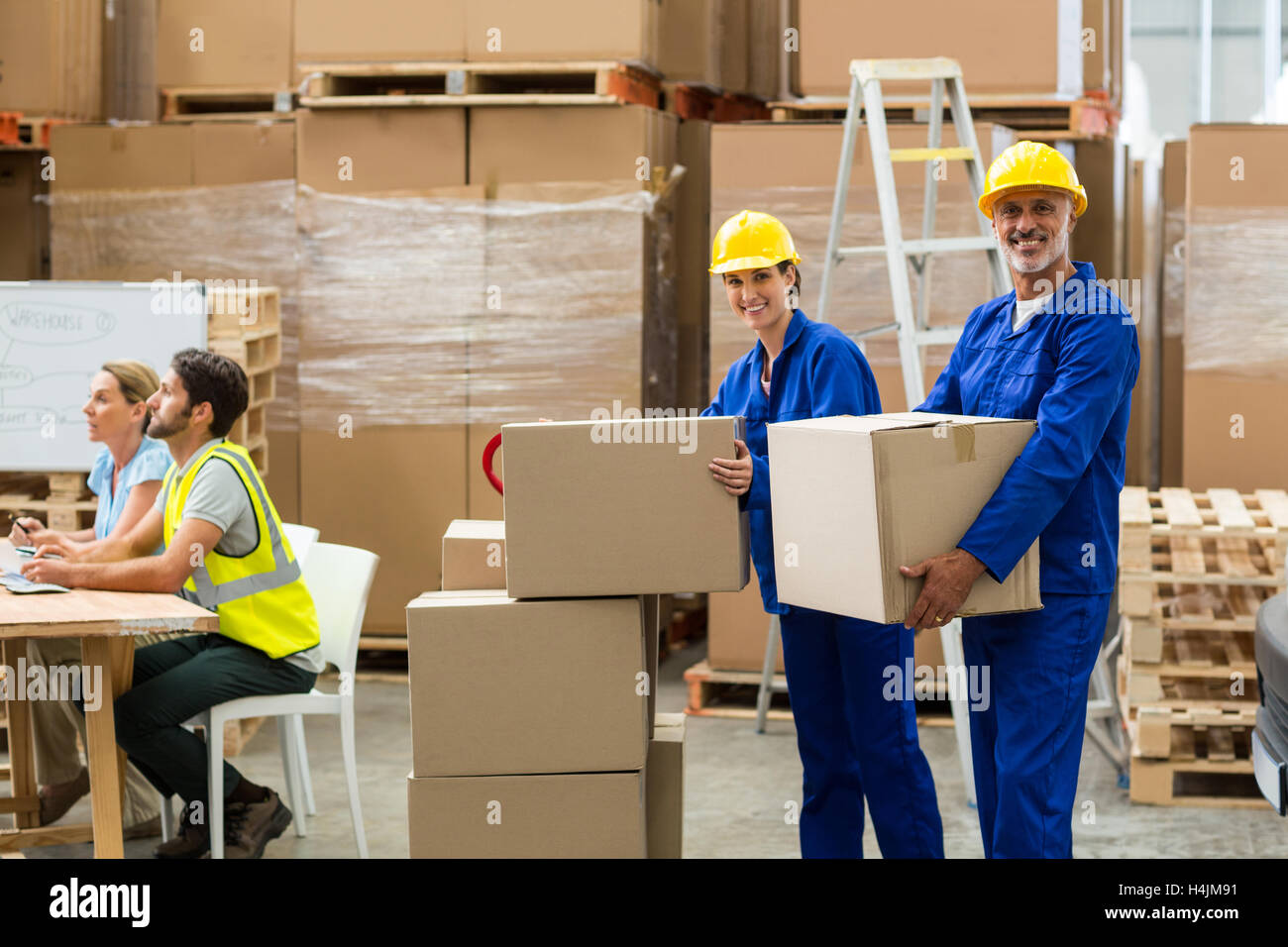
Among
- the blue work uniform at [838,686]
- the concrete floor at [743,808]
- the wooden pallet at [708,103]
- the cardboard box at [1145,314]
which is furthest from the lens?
the cardboard box at [1145,314]

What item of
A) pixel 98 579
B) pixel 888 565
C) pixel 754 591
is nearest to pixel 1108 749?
pixel 754 591

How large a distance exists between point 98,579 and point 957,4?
13.5 feet

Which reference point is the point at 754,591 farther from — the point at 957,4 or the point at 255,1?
the point at 255,1

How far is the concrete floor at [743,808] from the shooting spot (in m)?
4.91

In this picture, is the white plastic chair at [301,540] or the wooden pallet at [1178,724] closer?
the white plastic chair at [301,540]

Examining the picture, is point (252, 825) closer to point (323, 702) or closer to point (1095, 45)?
point (323, 702)

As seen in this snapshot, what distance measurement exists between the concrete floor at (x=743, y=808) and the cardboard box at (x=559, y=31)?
2841 millimetres

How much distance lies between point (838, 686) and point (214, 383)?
6.64 feet

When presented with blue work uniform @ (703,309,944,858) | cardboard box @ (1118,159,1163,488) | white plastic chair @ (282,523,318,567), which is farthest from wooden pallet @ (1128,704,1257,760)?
white plastic chair @ (282,523,318,567)

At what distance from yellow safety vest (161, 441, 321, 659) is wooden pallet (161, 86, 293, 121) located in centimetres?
314

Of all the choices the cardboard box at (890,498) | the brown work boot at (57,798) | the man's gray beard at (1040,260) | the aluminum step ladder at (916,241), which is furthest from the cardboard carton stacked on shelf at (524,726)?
the brown work boot at (57,798)

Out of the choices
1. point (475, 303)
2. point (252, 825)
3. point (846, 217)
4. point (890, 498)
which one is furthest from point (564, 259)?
point (890, 498)

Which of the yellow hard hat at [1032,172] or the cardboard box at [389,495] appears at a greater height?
the yellow hard hat at [1032,172]

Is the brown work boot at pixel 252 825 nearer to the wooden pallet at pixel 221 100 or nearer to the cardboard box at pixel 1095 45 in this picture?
the wooden pallet at pixel 221 100
